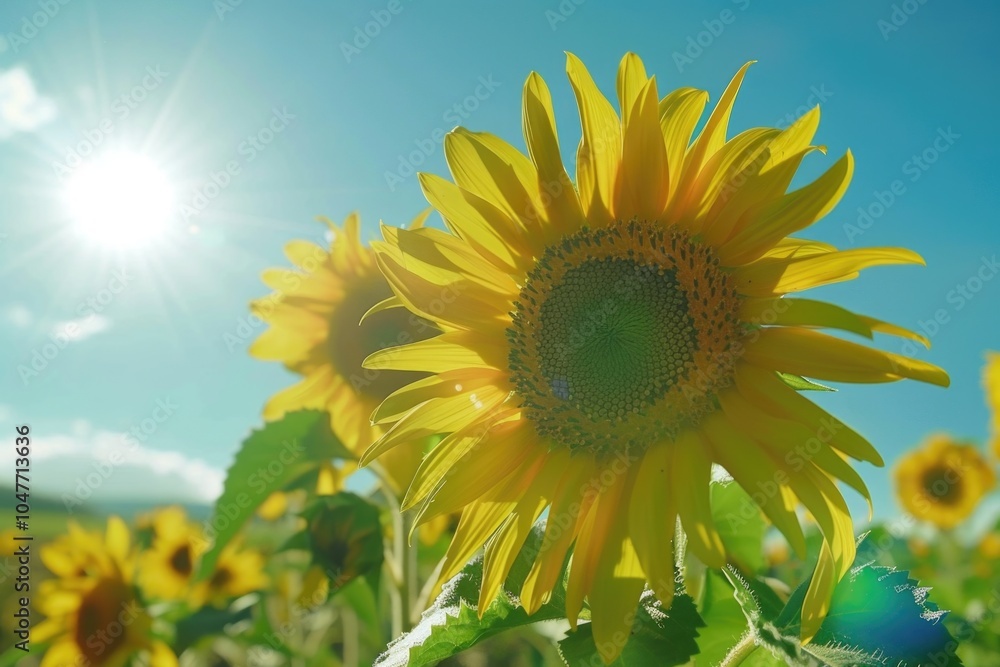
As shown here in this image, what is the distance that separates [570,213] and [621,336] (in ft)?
1.09

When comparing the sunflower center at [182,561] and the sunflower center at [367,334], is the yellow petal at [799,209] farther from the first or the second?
the sunflower center at [182,561]

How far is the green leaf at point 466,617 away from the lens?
1.51 meters

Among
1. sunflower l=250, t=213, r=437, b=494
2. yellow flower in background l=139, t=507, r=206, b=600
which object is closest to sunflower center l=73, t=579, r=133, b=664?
yellow flower in background l=139, t=507, r=206, b=600

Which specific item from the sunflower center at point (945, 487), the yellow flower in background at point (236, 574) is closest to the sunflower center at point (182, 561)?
the yellow flower in background at point (236, 574)

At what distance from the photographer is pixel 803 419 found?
150 centimetres

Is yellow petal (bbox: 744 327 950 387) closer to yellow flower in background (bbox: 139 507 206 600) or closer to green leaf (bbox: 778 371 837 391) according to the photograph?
green leaf (bbox: 778 371 837 391)

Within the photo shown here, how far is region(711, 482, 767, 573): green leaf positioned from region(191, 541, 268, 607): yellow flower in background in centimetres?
394

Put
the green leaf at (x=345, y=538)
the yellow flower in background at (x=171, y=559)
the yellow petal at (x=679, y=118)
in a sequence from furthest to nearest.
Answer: the yellow flower in background at (x=171, y=559)
the green leaf at (x=345, y=538)
the yellow petal at (x=679, y=118)

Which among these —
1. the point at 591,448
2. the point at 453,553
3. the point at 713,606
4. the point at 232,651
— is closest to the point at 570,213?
the point at 591,448

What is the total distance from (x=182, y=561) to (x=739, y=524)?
14.5ft

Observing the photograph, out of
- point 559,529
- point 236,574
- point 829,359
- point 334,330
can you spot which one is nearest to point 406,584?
point 559,529

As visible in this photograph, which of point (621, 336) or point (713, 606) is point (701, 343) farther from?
point (713, 606)

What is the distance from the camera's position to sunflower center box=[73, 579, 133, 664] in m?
4.14

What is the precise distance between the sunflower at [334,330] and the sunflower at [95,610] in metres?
1.65
